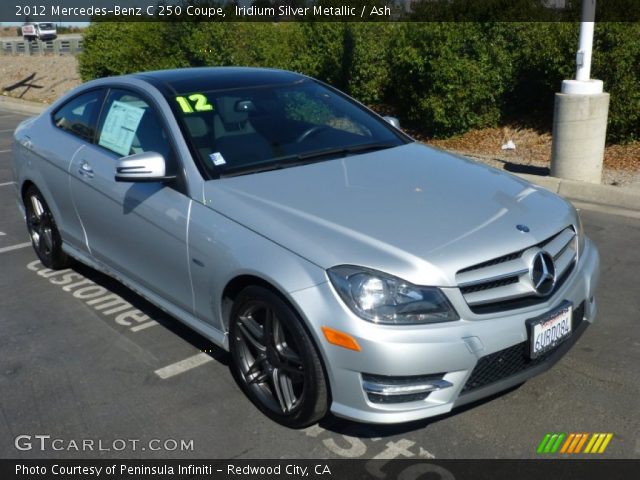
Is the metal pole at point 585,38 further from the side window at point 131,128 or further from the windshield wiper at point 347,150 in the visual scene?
the side window at point 131,128

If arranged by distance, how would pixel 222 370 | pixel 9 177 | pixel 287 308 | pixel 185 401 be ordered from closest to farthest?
pixel 287 308
pixel 185 401
pixel 222 370
pixel 9 177

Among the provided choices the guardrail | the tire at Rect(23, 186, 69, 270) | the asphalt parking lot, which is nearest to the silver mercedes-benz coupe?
the asphalt parking lot

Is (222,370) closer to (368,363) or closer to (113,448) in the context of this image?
(113,448)

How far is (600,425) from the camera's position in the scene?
3613 millimetres

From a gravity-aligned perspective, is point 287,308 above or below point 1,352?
above

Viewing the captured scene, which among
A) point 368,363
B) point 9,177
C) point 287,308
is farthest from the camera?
point 9,177

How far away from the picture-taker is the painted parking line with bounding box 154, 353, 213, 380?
4301 millimetres

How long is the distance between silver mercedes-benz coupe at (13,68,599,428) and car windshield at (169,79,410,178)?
1cm

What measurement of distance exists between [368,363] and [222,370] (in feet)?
4.55

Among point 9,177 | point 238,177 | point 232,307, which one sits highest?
point 238,177

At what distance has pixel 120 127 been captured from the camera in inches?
191

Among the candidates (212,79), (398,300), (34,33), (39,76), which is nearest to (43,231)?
(212,79)
